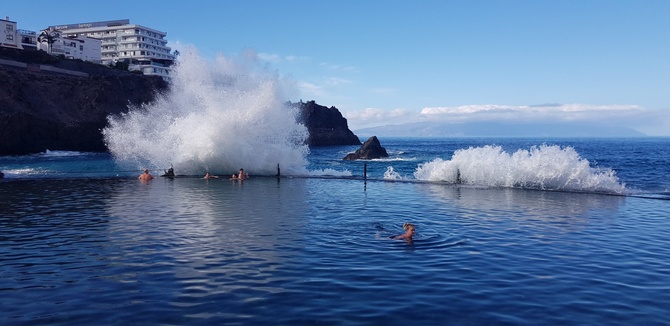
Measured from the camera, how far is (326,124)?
164m

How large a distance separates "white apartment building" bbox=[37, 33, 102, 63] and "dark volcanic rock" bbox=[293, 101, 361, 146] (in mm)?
60916

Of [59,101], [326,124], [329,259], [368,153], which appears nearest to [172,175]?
[329,259]

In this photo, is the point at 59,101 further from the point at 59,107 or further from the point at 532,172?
the point at 532,172

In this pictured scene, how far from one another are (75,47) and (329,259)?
13966 cm

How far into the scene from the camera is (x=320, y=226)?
17.6 metres

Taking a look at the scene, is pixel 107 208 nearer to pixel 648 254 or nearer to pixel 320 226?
pixel 320 226

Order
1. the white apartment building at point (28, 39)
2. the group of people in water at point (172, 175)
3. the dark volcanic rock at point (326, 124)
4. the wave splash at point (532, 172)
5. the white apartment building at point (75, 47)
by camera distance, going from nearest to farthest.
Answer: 1. the wave splash at point (532, 172)
2. the group of people in water at point (172, 175)
3. the white apartment building at point (28, 39)
4. the white apartment building at point (75, 47)
5. the dark volcanic rock at point (326, 124)

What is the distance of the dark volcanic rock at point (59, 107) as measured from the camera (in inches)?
2785

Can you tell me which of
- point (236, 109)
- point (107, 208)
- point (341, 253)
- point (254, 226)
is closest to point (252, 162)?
point (236, 109)

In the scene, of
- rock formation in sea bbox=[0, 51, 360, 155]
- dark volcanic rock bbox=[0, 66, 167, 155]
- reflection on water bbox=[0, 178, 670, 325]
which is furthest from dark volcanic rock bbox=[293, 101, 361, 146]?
reflection on water bbox=[0, 178, 670, 325]

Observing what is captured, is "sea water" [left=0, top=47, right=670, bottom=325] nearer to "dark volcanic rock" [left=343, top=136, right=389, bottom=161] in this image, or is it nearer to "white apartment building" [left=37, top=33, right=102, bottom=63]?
"dark volcanic rock" [left=343, top=136, right=389, bottom=161]

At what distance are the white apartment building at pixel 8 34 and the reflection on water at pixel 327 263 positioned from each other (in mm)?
106201

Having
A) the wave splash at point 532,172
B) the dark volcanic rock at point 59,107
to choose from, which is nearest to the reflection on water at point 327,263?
the wave splash at point 532,172

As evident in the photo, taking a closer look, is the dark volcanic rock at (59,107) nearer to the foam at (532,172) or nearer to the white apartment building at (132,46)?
the white apartment building at (132,46)
